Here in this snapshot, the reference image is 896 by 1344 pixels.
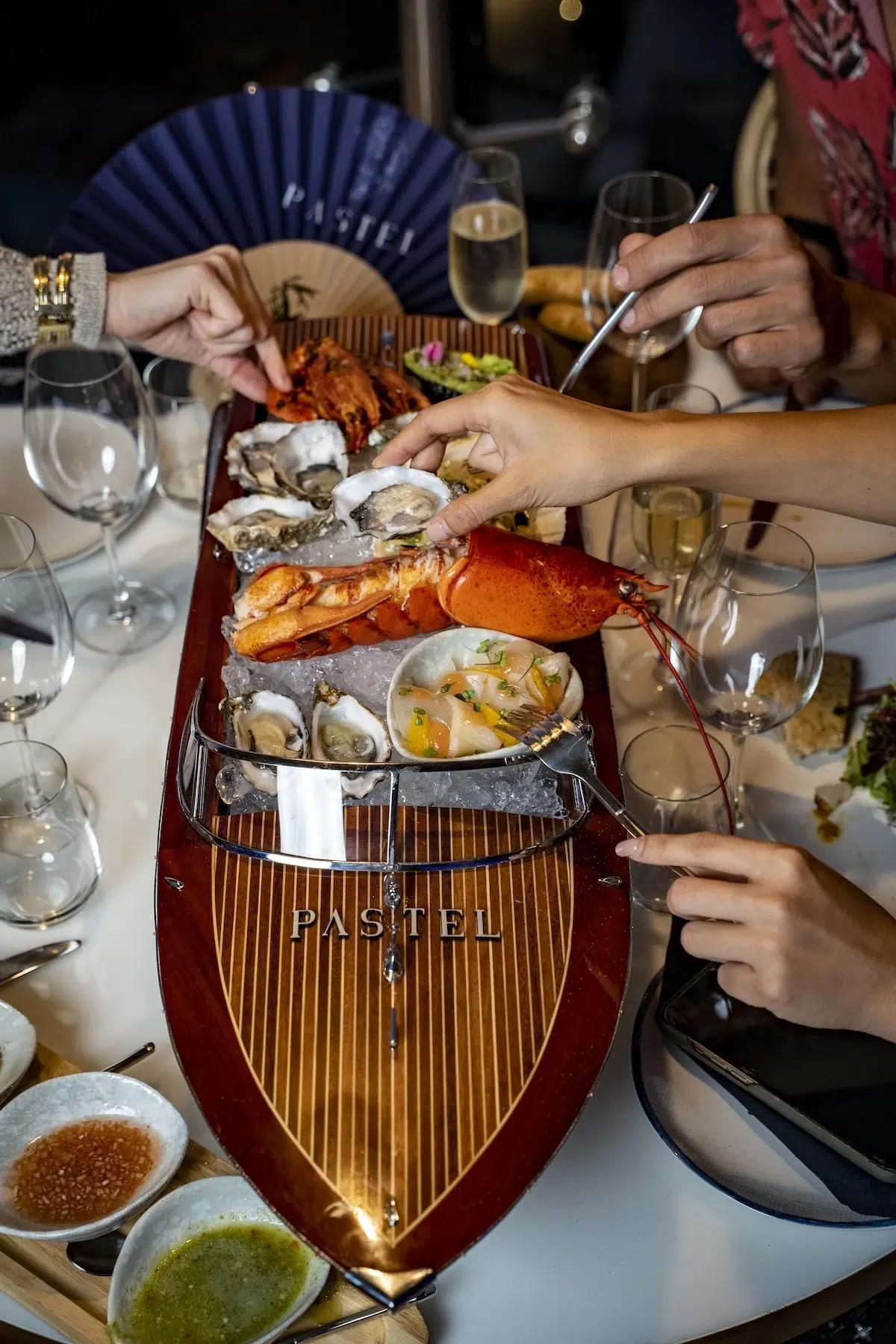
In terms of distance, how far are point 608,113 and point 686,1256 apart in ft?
13.0

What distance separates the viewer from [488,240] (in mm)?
1944

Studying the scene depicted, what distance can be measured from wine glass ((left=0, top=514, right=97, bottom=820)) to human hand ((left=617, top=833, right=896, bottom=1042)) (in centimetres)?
65

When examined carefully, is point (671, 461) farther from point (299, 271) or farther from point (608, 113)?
point (608, 113)

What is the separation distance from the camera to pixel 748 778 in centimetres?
148

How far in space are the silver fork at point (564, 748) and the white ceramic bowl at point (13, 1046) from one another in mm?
557

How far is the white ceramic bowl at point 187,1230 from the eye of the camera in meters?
1.01

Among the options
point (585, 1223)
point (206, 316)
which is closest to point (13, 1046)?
point (585, 1223)

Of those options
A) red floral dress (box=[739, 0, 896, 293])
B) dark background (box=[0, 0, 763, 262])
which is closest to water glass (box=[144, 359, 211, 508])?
red floral dress (box=[739, 0, 896, 293])

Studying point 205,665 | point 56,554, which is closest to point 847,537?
point 205,665

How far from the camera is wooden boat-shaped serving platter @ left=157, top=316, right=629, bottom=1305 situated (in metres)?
0.99

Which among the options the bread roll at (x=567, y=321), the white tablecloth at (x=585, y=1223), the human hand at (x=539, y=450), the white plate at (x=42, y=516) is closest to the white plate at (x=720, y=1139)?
the white tablecloth at (x=585, y=1223)

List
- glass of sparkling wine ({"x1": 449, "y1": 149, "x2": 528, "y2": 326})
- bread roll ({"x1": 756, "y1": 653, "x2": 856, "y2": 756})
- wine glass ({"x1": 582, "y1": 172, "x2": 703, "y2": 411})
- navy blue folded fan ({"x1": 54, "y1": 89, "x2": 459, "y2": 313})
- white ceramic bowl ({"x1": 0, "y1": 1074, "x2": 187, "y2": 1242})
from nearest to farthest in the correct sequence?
1. white ceramic bowl ({"x1": 0, "y1": 1074, "x2": 187, "y2": 1242})
2. bread roll ({"x1": 756, "y1": 653, "x2": 856, "y2": 756})
3. wine glass ({"x1": 582, "y1": 172, "x2": 703, "y2": 411})
4. glass of sparkling wine ({"x1": 449, "y1": 149, "x2": 528, "y2": 326})
5. navy blue folded fan ({"x1": 54, "y1": 89, "x2": 459, "y2": 313})

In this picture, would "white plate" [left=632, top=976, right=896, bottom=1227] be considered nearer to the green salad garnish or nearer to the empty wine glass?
the green salad garnish

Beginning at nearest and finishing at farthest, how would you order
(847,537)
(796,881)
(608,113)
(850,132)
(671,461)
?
(796,881), (671,461), (847,537), (850,132), (608,113)
